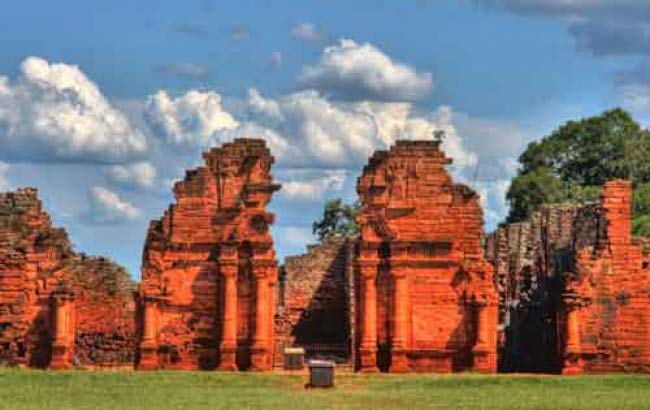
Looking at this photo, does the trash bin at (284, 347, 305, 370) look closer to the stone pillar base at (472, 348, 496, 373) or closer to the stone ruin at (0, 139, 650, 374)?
the stone ruin at (0, 139, 650, 374)

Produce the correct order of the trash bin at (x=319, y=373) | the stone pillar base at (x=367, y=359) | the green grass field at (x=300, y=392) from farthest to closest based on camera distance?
1. the stone pillar base at (x=367, y=359)
2. the trash bin at (x=319, y=373)
3. the green grass field at (x=300, y=392)

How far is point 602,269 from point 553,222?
259 inches

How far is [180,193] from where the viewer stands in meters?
45.8

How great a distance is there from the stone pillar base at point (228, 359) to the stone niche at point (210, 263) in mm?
195

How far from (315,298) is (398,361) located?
8.70 m

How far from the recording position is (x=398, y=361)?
44.6 m

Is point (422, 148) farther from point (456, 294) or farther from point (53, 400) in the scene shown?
point (53, 400)

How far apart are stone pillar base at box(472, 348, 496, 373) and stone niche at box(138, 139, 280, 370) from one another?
5071 mm

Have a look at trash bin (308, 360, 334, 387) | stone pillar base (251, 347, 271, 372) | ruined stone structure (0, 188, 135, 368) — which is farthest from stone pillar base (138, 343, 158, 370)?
trash bin (308, 360, 334, 387)

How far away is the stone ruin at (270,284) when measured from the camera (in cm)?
4469

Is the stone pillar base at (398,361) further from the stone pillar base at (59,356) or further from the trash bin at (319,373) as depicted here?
the stone pillar base at (59,356)

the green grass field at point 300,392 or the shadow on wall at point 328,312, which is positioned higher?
the shadow on wall at point 328,312

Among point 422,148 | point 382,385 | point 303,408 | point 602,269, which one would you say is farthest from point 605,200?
point 303,408

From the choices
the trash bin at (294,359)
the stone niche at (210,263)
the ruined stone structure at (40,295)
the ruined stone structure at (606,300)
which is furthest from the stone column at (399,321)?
the ruined stone structure at (40,295)
